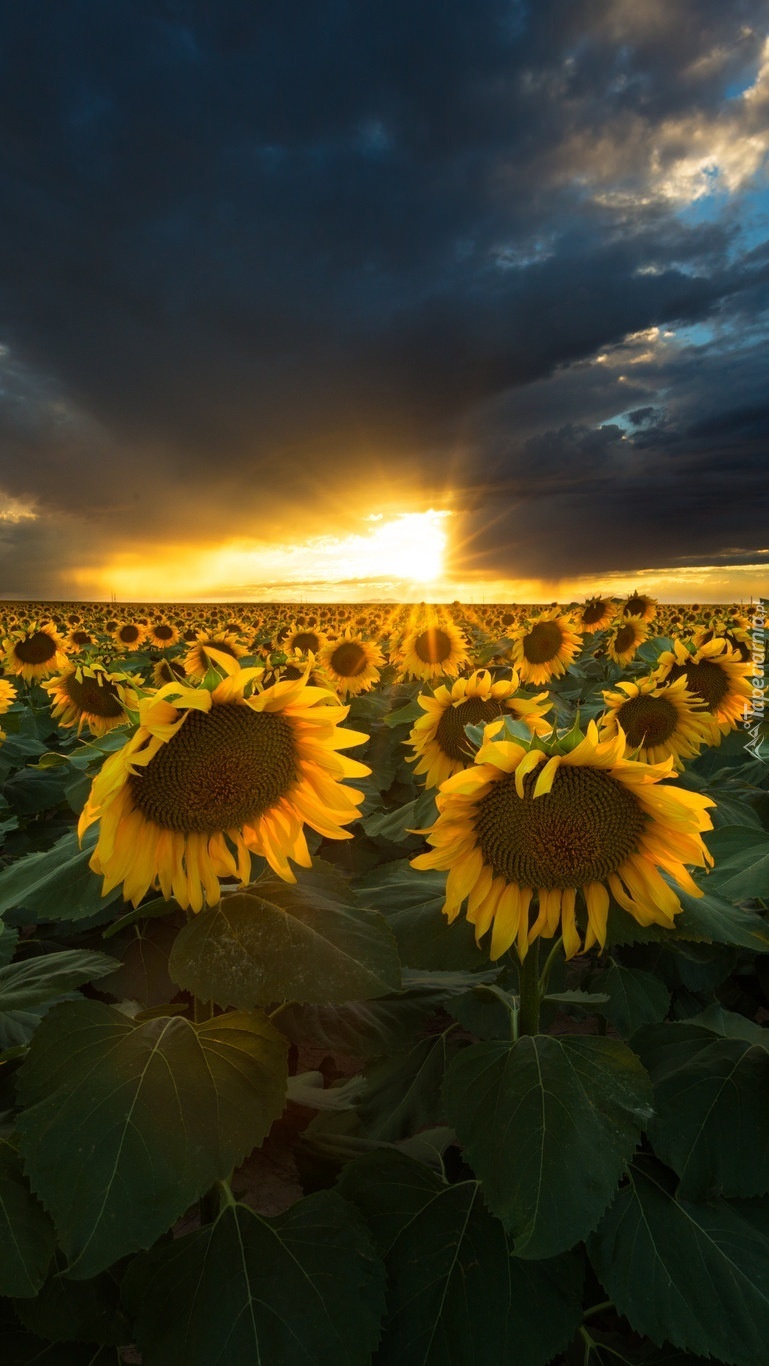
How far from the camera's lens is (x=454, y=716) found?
13.8 feet

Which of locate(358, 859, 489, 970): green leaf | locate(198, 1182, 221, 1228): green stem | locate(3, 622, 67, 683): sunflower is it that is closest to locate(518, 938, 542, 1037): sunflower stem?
locate(358, 859, 489, 970): green leaf

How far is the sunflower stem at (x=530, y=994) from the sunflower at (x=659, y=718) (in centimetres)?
271

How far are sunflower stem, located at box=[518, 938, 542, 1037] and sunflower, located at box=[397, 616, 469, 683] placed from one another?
8.09 metres

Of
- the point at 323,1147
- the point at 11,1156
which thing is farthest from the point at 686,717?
the point at 11,1156

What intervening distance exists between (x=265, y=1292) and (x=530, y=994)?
3.07ft

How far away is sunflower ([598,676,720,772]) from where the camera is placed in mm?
4855

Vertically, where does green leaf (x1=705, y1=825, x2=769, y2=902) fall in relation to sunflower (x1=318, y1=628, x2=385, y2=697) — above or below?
above

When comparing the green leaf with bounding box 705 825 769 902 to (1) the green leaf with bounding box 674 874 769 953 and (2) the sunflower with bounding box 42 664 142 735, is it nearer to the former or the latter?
(1) the green leaf with bounding box 674 874 769 953

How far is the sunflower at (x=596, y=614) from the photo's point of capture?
14617 millimetres

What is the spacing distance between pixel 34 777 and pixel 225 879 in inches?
138

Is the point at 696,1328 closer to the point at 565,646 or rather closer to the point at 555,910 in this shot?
the point at 555,910

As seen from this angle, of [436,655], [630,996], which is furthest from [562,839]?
[436,655]

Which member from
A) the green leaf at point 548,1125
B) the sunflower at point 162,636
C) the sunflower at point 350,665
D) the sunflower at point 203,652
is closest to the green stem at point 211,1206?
the green leaf at point 548,1125

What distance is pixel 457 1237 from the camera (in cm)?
202
